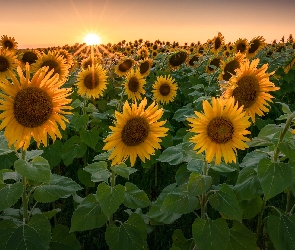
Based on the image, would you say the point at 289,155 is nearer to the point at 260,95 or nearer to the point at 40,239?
the point at 260,95

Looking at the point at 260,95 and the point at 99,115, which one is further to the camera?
the point at 99,115

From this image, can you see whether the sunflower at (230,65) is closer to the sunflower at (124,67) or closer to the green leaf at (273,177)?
the green leaf at (273,177)

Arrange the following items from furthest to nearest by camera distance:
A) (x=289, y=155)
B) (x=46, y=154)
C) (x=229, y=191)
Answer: (x=46, y=154), (x=229, y=191), (x=289, y=155)

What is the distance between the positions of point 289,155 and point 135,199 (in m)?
1.09

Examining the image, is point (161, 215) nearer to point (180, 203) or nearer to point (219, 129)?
point (180, 203)

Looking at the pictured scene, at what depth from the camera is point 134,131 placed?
2.74 m

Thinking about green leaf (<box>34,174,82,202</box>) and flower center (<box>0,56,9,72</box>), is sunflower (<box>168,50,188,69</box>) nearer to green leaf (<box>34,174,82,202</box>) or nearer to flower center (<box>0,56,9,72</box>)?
flower center (<box>0,56,9,72</box>)

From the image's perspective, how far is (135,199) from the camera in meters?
2.82

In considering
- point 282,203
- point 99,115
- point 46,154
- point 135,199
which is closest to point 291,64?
point 282,203

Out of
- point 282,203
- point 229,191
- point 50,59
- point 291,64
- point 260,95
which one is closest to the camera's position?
point 229,191

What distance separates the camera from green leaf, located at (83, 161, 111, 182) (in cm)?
278

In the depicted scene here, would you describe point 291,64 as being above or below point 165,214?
above

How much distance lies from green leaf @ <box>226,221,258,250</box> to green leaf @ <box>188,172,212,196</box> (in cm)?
44

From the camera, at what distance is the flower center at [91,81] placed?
5.53 metres
